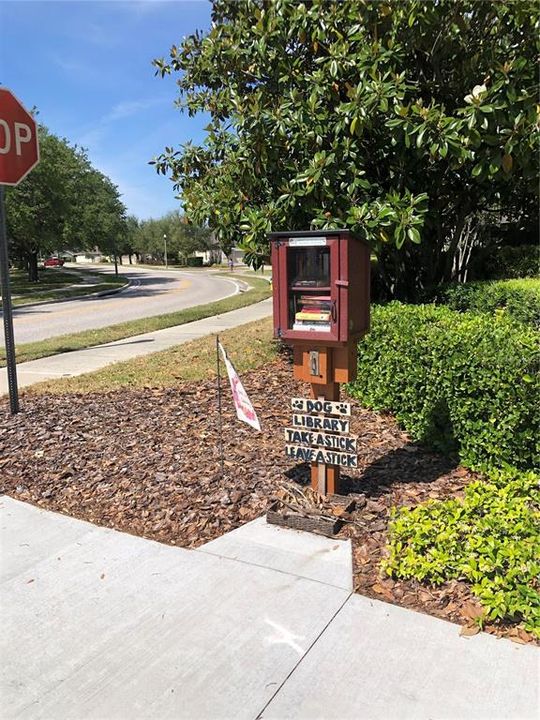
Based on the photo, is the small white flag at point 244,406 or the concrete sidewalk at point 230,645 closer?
the concrete sidewalk at point 230,645

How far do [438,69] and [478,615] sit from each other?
6467mm

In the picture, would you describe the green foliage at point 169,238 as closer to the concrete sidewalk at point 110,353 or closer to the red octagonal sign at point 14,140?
the concrete sidewalk at point 110,353

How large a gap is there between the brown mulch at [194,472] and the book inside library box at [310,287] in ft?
3.99

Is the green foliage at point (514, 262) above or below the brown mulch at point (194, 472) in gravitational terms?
above

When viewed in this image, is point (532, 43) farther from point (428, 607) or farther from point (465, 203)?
point (428, 607)

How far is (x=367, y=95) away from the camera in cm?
573

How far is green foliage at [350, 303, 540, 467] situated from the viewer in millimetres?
3730

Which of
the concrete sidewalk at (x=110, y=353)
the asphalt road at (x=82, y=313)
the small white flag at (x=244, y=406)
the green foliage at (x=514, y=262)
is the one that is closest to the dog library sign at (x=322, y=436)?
the small white flag at (x=244, y=406)

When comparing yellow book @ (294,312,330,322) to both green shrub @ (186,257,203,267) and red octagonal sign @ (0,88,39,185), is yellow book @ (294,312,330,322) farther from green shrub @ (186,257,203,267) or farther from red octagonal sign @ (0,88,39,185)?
green shrub @ (186,257,203,267)

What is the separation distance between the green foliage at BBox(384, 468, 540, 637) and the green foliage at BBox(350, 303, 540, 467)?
1.77ft

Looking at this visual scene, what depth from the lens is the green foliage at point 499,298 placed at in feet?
23.9

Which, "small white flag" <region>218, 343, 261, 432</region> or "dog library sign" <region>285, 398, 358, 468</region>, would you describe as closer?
"dog library sign" <region>285, 398, 358, 468</region>

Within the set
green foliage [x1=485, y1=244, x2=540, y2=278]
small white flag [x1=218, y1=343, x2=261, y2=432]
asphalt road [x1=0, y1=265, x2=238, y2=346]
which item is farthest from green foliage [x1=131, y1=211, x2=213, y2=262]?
small white flag [x1=218, y1=343, x2=261, y2=432]

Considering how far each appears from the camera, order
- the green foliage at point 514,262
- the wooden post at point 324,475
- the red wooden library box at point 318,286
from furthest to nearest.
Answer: the green foliage at point 514,262 → the wooden post at point 324,475 → the red wooden library box at point 318,286
